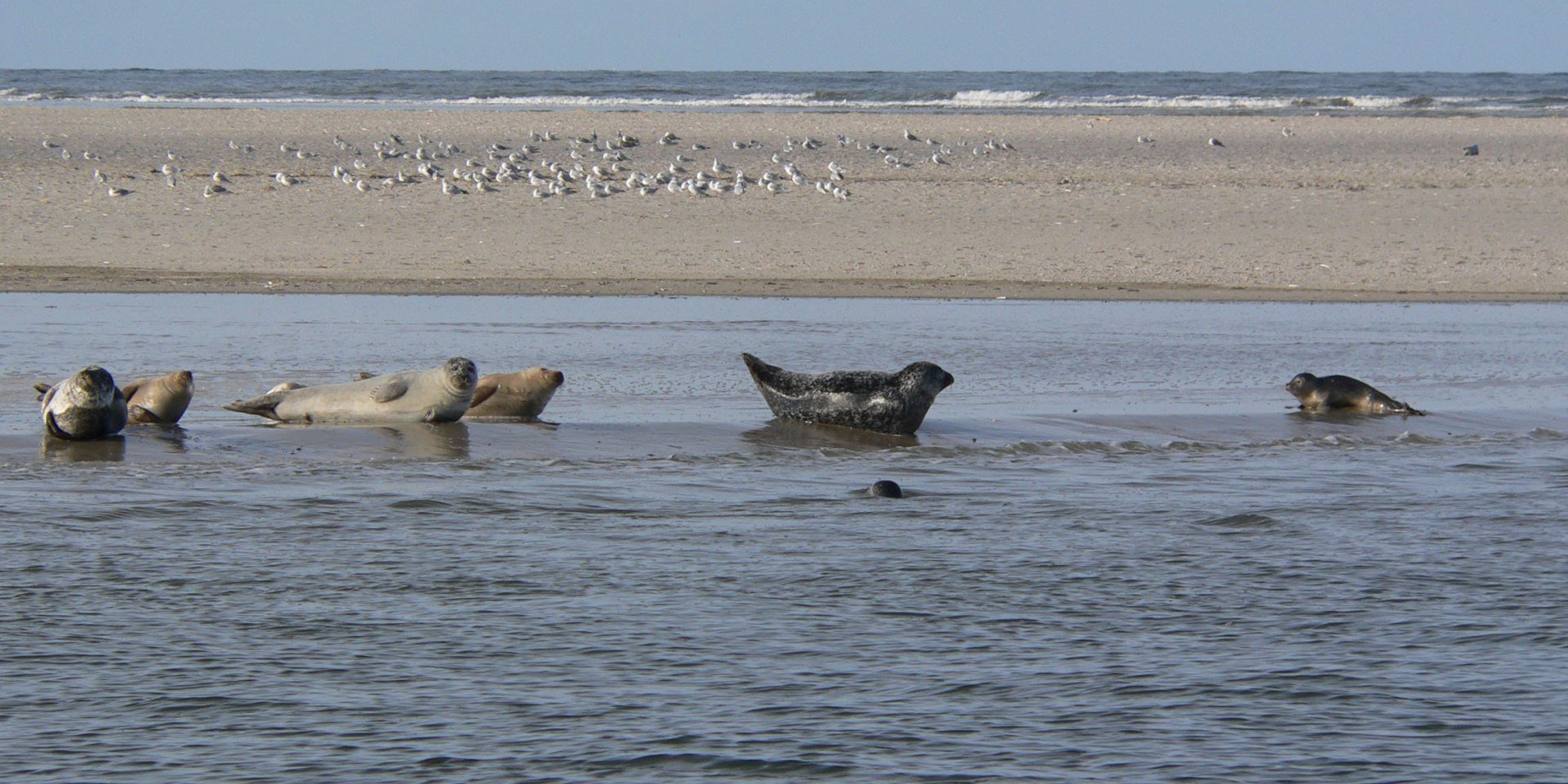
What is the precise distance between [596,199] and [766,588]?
594 inches

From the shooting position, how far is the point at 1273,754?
4.05 metres

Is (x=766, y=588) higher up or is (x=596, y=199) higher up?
(x=596, y=199)

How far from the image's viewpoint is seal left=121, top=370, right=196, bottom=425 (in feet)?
27.5

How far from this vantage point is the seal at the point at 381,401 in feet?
28.4

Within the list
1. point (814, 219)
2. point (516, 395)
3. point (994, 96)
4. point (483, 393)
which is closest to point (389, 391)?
point (483, 393)

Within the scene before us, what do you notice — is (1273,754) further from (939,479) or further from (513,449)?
(513,449)

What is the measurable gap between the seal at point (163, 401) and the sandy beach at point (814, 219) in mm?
6634

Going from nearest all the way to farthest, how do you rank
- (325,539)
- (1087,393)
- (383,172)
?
1. (325,539)
2. (1087,393)
3. (383,172)

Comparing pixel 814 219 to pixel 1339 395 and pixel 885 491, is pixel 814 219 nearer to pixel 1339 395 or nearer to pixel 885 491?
pixel 1339 395

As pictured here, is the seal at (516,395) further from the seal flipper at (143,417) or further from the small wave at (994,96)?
the small wave at (994,96)

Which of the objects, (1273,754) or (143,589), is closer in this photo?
(1273,754)

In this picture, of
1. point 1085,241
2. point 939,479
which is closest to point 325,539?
point 939,479

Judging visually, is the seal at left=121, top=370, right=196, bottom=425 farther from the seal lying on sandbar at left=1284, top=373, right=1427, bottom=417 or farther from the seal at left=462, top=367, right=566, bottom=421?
the seal lying on sandbar at left=1284, top=373, right=1427, bottom=417

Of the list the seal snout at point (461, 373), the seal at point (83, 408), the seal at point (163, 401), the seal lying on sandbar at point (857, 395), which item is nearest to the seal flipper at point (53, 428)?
the seal at point (83, 408)
